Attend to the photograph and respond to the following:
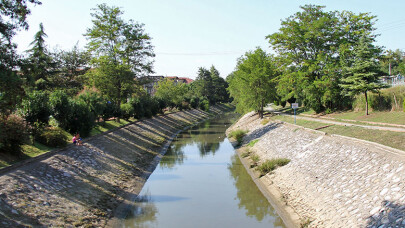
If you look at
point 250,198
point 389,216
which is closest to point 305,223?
point 389,216

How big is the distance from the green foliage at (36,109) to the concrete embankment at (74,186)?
2.84 meters

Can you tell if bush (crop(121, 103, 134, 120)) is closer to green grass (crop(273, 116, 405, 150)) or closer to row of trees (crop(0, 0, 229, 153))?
row of trees (crop(0, 0, 229, 153))

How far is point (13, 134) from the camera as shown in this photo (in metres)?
14.5

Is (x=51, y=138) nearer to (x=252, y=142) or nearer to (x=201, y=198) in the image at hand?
(x=201, y=198)

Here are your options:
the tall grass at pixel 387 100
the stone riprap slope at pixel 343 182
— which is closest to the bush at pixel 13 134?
the stone riprap slope at pixel 343 182

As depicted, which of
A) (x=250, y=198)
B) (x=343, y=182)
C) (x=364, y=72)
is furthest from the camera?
(x=364, y=72)

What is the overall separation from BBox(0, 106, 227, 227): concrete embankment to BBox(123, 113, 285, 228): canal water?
120 cm

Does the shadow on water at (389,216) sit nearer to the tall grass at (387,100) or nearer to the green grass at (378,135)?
the green grass at (378,135)

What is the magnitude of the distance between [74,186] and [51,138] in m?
4.85

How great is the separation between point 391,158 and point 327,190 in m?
2.91

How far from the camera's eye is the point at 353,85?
27688 mm

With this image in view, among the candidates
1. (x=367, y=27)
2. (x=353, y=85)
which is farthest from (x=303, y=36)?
(x=353, y=85)

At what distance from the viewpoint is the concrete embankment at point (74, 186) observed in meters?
11.2

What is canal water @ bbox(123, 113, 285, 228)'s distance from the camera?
14398mm
